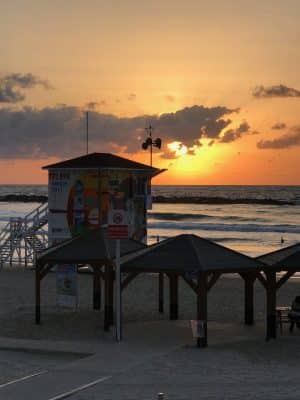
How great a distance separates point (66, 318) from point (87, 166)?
10.3m

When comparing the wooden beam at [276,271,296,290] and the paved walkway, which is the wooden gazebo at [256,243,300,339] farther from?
the paved walkway

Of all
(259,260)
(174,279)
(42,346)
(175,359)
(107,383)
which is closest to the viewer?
(107,383)

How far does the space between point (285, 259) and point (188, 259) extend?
2355mm

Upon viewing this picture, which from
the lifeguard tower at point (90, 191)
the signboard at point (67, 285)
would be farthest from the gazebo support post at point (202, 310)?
the lifeguard tower at point (90, 191)

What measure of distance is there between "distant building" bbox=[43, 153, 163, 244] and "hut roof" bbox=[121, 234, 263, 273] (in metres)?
11.0

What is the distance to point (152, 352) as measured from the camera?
12.8 metres

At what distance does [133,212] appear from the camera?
1097 inches

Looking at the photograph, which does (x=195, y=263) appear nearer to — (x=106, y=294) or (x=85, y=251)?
(x=106, y=294)

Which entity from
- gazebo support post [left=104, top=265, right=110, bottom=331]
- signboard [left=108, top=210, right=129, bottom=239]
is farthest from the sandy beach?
signboard [left=108, top=210, right=129, bottom=239]

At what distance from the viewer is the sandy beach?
393 inches

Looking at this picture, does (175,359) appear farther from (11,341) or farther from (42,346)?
(11,341)

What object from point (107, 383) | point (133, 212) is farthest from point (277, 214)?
point (107, 383)

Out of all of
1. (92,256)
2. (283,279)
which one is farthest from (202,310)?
(92,256)

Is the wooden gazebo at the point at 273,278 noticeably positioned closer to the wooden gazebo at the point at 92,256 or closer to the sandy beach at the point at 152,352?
the sandy beach at the point at 152,352
